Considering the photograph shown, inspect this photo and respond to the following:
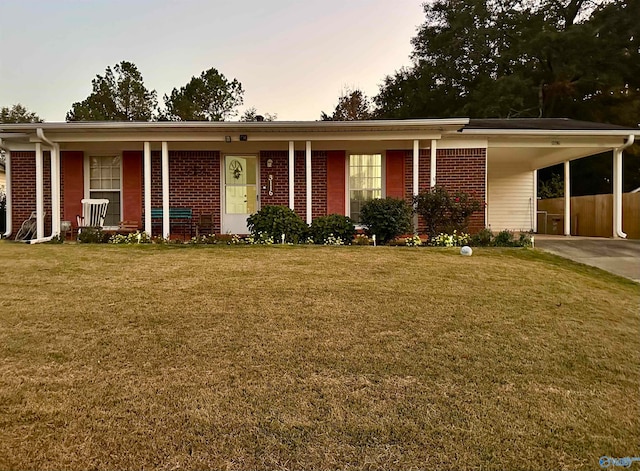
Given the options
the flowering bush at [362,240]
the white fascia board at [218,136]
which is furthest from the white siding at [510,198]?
the flowering bush at [362,240]

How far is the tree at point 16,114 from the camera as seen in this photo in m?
31.7

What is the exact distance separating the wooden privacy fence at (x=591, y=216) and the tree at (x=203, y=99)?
21.2 metres

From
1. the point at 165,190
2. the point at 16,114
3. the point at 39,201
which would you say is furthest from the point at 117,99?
the point at 165,190

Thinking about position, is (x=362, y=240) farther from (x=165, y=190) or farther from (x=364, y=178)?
(x=165, y=190)

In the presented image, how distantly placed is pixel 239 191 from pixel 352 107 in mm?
22020

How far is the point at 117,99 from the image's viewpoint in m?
27.5

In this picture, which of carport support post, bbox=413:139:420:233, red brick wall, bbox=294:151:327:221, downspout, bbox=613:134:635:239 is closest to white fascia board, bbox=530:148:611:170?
downspout, bbox=613:134:635:239

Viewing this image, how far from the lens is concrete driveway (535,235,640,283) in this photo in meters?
7.25

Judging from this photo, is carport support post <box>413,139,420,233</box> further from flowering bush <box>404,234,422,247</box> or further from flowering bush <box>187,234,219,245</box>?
flowering bush <box>187,234,219,245</box>

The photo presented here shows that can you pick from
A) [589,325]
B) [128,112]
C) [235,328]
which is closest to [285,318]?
[235,328]

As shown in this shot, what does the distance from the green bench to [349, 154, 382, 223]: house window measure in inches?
162

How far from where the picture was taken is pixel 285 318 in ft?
13.7

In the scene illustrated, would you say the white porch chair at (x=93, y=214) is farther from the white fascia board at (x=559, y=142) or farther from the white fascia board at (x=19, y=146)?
the white fascia board at (x=559, y=142)

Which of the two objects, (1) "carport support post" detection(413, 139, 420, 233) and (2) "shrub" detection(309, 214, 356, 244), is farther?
(1) "carport support post" detection(413, 139, 420, 233)
